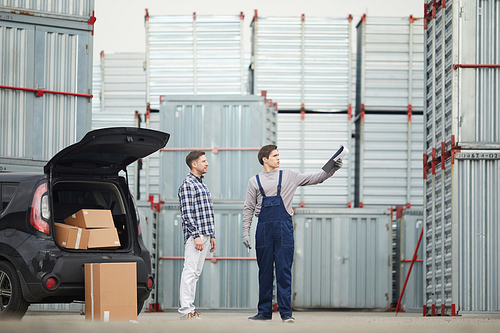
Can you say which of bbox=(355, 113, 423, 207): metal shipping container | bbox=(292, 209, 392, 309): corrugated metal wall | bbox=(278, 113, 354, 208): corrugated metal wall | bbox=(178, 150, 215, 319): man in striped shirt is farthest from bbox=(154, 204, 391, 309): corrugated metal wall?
bbox=(178, 150, 215, 319): man in striped shirt

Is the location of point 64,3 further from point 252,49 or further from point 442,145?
point 442,145

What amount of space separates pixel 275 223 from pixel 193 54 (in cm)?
810

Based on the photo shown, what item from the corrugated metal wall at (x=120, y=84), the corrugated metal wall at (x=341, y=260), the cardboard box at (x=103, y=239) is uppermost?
the corrugated metal wall at (x=120, y=84)

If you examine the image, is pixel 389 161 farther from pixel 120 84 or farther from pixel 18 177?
pixel 18 177

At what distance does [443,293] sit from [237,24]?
24.8 feet

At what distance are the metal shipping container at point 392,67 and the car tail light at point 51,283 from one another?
9.51m

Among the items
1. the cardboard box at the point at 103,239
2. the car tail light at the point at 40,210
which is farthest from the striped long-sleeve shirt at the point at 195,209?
the car tail light at the point at 40,210

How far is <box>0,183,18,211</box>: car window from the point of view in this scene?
623cm

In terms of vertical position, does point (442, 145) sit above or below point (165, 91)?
below

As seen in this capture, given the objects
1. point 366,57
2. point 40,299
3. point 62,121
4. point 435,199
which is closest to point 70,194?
point 40,299

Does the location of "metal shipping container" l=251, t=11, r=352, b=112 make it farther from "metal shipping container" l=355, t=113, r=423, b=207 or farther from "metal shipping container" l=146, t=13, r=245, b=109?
"metal shipping container" l=355, t=113, r=423, b=207

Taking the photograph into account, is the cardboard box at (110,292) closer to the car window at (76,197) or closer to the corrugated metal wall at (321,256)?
the car window at (76,197)

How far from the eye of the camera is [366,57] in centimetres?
1424

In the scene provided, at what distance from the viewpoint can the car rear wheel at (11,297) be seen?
5953 mm
